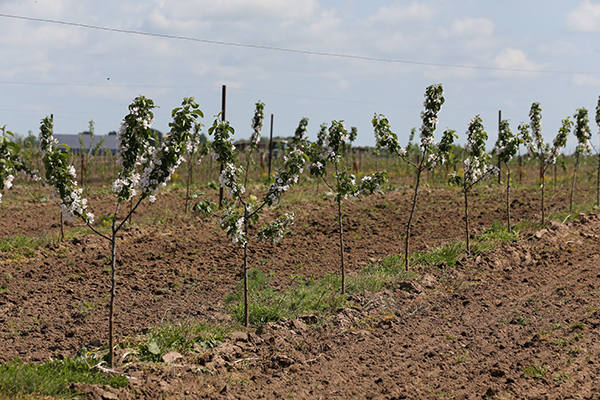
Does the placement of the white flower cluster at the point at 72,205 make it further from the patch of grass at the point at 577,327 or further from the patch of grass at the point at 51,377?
the patch of grass at the point at 577,327

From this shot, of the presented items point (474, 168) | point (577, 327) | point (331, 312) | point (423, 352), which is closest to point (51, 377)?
point (331, 312)

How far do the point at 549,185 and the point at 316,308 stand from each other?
19959 mm

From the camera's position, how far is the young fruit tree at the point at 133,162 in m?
6.78

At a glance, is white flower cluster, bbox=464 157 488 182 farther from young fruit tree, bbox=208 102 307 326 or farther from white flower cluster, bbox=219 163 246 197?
white flower cluster, bbox=219 163 246 197

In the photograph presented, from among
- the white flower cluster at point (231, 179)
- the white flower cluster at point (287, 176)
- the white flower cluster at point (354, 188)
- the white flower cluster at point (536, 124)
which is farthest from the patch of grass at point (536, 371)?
the white flower cluster at point (536, 124)

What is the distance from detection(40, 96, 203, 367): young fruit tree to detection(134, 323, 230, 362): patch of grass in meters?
0.52

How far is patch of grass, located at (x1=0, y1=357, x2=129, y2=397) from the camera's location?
20.3ft

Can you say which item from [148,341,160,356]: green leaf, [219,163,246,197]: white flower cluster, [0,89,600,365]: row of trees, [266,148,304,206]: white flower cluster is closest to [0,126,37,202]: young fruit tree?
[0,89,600,365]: row of trees

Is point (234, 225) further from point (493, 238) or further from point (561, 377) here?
point (493, 238)

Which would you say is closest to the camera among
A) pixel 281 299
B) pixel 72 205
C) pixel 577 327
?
pixel 72 205

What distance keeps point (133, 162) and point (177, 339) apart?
7.23 ft

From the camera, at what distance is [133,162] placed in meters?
7.15

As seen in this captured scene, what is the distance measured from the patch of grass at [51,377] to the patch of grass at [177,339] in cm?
60

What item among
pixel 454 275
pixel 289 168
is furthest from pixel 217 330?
pixel 454 275
